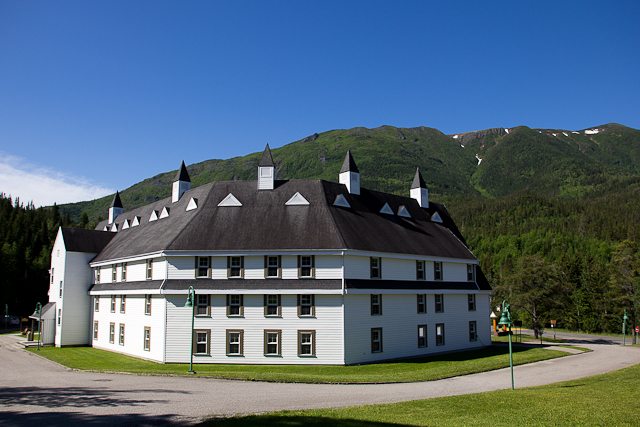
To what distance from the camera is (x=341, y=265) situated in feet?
→ 97.8

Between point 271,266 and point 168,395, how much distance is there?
1449 cm

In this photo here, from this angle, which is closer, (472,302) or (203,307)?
(203,307)

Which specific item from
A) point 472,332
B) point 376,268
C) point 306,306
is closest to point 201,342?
point 306,306

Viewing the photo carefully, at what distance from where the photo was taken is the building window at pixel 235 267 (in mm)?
30344

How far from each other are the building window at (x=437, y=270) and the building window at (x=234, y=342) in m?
17.9

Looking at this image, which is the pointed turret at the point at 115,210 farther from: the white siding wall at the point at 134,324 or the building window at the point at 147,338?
the building window at the point at 147,338

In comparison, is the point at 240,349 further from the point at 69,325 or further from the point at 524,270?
the point at 524,270

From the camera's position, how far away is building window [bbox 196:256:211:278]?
30672 mm

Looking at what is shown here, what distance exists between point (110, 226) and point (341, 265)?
120 ft

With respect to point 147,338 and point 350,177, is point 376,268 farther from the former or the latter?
point 147,338

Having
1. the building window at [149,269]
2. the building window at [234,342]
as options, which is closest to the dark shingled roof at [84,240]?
the building window at [149,269]

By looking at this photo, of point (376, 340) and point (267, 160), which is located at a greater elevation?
point (267, 160)

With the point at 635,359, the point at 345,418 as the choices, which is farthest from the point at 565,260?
the point at 345,418

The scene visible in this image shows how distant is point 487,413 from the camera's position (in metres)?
13.3
